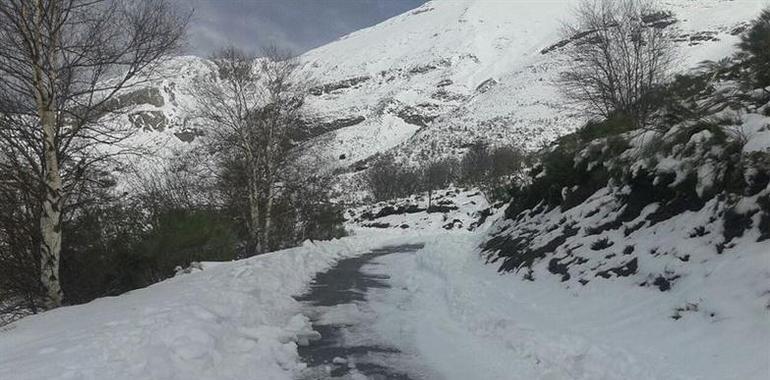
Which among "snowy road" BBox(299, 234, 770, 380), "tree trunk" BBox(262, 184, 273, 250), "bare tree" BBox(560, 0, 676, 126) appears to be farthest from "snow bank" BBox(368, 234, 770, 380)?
"bare tree" BBox(560, 0, 676, 126)

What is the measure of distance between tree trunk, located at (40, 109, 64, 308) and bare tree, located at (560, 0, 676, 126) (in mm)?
18956

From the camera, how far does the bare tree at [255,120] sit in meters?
21.2

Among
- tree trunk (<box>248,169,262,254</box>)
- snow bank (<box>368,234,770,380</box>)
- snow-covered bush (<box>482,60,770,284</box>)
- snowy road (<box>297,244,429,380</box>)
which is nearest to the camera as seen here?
snow bank (<box>368,234,770,380</box>)

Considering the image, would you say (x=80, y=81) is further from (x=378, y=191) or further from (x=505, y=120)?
(x=505, y=120)

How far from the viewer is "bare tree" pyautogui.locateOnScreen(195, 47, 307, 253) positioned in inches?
834

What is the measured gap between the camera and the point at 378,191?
320 ft

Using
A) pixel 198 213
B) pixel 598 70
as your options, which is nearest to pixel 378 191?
pixel 598 70

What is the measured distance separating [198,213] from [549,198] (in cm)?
961

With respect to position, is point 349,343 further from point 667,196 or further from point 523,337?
point 667,196

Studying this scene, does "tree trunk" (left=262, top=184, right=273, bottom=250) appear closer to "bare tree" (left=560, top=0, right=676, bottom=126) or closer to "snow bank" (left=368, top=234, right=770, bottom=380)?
"snow bank" (left=368, top=234, right=770, bottom=380)

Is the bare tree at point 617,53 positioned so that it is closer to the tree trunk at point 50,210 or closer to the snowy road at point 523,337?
the snowy road at point 523,337

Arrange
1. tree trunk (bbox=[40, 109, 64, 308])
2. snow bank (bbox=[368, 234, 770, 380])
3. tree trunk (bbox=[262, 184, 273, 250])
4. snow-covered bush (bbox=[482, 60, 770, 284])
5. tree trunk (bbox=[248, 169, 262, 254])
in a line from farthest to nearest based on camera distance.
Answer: tree trunk (bbox=[262, 184, 273, 250])
tree trunk (bbox=[248, 169, 262, 254])
tree trunk (bbox=[40, 109, 64, 308])
snow-covered bush (bbox=[482, 60, 770, 284])
snow bank (bbox=[368, 234, 770, 380])

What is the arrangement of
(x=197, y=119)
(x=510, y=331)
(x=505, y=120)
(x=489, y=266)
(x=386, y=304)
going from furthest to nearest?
1. (x=505, y=120)
2. (x=197, y=119)
3. (x=489, y=266)
4. (x=386, y=304)
5. (x=510, y=331)

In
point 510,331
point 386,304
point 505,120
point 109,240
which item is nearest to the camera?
point 510,331
